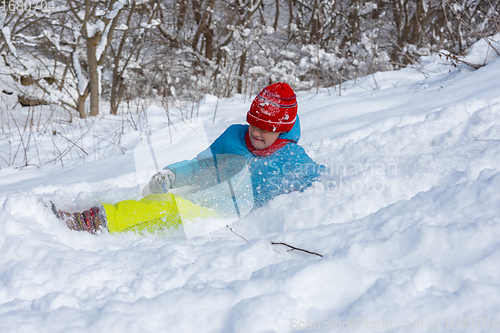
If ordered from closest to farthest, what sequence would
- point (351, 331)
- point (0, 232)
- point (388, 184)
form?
point (351, 331) < point (0, 232) < point (388, 184)

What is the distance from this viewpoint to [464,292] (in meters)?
0.76

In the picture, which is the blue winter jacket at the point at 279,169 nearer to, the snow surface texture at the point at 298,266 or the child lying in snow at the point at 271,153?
the child lying in snow at the point at 271,153

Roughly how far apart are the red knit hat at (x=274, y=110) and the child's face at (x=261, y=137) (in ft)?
0.12

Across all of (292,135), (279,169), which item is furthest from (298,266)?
(292,135)

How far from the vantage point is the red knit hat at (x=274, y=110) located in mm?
1819

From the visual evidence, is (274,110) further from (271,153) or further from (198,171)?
(198,171)

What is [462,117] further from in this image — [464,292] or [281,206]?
[464,292]

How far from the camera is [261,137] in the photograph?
74.1 inches

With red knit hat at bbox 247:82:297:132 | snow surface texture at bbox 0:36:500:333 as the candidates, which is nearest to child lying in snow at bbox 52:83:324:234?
red knit hat at bbox 247:82:297:132

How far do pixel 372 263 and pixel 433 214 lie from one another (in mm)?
298

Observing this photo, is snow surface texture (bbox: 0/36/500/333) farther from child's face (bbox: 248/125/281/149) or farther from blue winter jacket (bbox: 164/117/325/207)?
child's face (bbox: 248/125/281/149)

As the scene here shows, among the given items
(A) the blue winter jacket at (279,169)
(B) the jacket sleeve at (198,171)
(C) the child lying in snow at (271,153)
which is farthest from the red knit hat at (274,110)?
(B) the jacket sleeve at (198,171)

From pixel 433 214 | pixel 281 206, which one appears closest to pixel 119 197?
pixel 281 206

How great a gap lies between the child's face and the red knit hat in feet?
0.12
